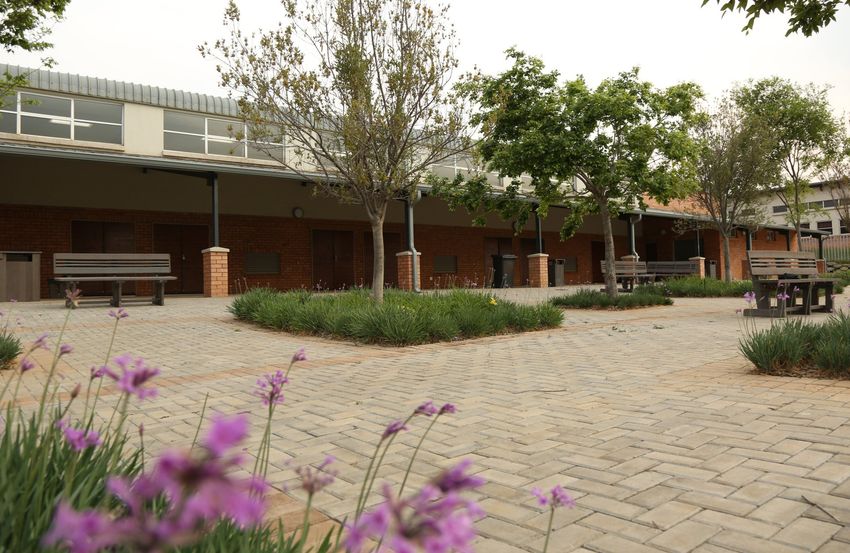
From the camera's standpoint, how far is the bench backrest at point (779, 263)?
36.1ft

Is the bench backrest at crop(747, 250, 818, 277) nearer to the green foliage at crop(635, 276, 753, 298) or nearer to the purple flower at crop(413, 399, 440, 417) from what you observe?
the green foliage at crop(635, 276, 753, 298)

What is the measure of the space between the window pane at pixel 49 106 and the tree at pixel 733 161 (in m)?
19.5

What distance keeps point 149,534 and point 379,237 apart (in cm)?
1094

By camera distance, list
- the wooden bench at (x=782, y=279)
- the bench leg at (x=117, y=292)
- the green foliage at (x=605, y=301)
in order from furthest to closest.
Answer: the green foliage at (x=605, y=301)
the bench leg at (x=117, y=292)
the wooden bench at (x=782, y=279)

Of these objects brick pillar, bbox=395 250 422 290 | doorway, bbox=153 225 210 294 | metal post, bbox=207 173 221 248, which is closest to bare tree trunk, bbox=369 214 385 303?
metal post, bbox=207 173 221 248

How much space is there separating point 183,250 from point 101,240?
2.58 m

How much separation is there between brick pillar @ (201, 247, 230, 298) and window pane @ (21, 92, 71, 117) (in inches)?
253

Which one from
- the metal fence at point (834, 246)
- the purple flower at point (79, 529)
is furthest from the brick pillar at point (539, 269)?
the metal fence at point (834, 246)

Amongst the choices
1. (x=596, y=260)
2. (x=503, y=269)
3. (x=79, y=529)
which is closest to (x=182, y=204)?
(x=503, y=269)

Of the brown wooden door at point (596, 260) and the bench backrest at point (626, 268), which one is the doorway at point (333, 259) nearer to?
the bench backrest at point (626, 268)

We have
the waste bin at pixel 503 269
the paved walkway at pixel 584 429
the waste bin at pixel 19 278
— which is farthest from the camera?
the waste bin at pixel 503 269

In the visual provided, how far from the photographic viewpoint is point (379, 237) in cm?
1134

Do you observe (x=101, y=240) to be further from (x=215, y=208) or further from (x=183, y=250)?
(x=215, y=208)

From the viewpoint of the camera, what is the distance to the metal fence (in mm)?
42906
